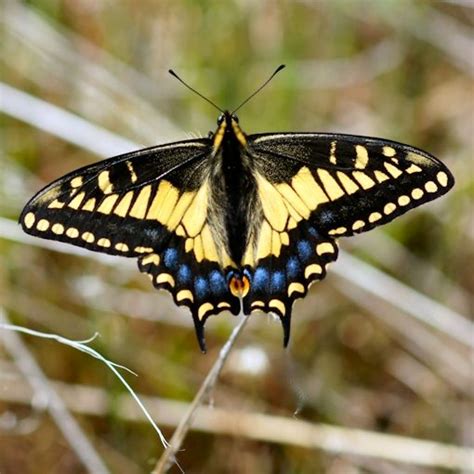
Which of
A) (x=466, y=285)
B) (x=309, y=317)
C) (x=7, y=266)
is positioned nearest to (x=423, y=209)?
(x=466, y=285)

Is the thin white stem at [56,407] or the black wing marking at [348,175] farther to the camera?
the thin white stem at [56,407]

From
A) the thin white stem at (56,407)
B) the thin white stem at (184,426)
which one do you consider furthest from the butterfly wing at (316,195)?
the thin white stem at (56,407)

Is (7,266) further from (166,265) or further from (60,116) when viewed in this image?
(166,265)

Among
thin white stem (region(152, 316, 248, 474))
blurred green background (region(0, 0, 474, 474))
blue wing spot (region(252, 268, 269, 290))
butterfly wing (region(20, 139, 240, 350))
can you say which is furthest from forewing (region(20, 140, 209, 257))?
blurred green background (region(0, 0, 474, 474))

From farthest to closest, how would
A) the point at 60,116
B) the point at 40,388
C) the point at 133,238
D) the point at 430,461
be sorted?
the point at 60,116 < the point at 430,461 < the point at 40,388 < the point at 133,238

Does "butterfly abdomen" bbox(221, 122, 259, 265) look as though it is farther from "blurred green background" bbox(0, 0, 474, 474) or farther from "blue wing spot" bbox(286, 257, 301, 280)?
"blurred green background" bbox(0, 0, 474, 474)

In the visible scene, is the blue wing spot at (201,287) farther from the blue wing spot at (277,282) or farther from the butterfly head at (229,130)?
the butterfly head at (229,130)

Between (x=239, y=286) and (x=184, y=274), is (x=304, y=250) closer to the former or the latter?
(x=239, y=286)
